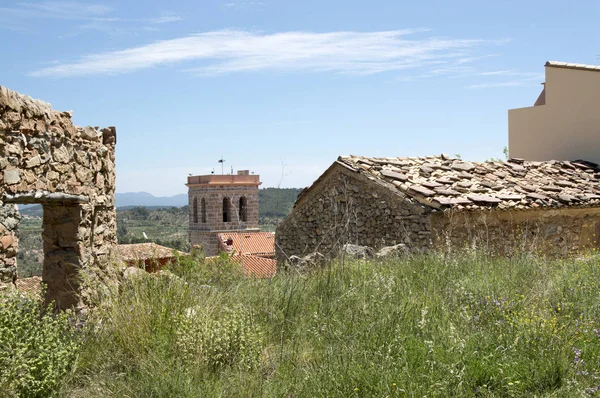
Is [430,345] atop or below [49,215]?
below

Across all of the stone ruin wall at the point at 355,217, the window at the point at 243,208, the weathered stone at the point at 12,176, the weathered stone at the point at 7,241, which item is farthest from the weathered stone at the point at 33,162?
the window at the point at 243,208

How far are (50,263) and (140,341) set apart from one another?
265cm

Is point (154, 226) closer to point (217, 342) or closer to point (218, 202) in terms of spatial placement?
point (218, 202)

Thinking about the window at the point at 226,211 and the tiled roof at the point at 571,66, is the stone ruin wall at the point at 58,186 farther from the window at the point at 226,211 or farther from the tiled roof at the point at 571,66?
the window at the point at 226,211

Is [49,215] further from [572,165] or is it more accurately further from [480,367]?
[572,165]

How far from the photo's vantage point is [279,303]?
653 centimetres

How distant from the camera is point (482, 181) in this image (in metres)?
15.6

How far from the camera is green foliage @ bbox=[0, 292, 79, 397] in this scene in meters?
4.68

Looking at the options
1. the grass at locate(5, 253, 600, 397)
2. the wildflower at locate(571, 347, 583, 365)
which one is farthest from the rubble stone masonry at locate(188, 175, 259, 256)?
the wildflower at locate(571, 347, 583, 365)

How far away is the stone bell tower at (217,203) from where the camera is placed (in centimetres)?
5572

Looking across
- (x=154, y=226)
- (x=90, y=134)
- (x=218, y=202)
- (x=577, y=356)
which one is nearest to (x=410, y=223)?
(x=90, y=134)

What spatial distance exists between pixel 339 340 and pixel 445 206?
8139mm

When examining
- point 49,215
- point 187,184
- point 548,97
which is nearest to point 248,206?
point 187,184

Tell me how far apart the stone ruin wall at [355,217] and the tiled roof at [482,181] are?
28cm
